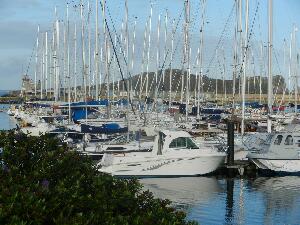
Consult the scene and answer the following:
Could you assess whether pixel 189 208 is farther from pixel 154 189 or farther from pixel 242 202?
pixel 154 189

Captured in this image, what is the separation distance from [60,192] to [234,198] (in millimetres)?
20574

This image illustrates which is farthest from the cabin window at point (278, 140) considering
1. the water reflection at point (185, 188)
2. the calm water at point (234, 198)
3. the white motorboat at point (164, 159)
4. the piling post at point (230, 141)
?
the water reflection at point (185, 188)

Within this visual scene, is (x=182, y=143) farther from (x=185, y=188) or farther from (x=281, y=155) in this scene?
(x=281, y=155)

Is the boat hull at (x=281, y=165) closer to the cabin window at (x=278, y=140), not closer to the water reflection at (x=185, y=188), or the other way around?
the cabin window at (x=278, y=140)

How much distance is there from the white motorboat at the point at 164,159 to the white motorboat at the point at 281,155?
11.7ft

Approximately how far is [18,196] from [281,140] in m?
29.9

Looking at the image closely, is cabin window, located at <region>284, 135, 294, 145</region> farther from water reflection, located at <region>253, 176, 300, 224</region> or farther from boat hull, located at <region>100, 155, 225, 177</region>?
boat hull, located at <region>100, 155, 225, 177</region>

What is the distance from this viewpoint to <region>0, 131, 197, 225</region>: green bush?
26.0 feet

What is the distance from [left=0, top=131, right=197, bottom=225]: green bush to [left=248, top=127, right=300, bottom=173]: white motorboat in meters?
25.8

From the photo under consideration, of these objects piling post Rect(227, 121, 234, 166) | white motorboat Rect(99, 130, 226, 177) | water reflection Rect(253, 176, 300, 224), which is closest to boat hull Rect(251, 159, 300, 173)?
water reflection Rect(253, 176, 300, 224)

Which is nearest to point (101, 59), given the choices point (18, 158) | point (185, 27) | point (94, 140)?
point (185, 27)

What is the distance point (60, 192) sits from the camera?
28.8 feet

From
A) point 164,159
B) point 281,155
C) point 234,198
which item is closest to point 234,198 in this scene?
point 234,198

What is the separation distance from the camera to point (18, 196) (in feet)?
26.6
